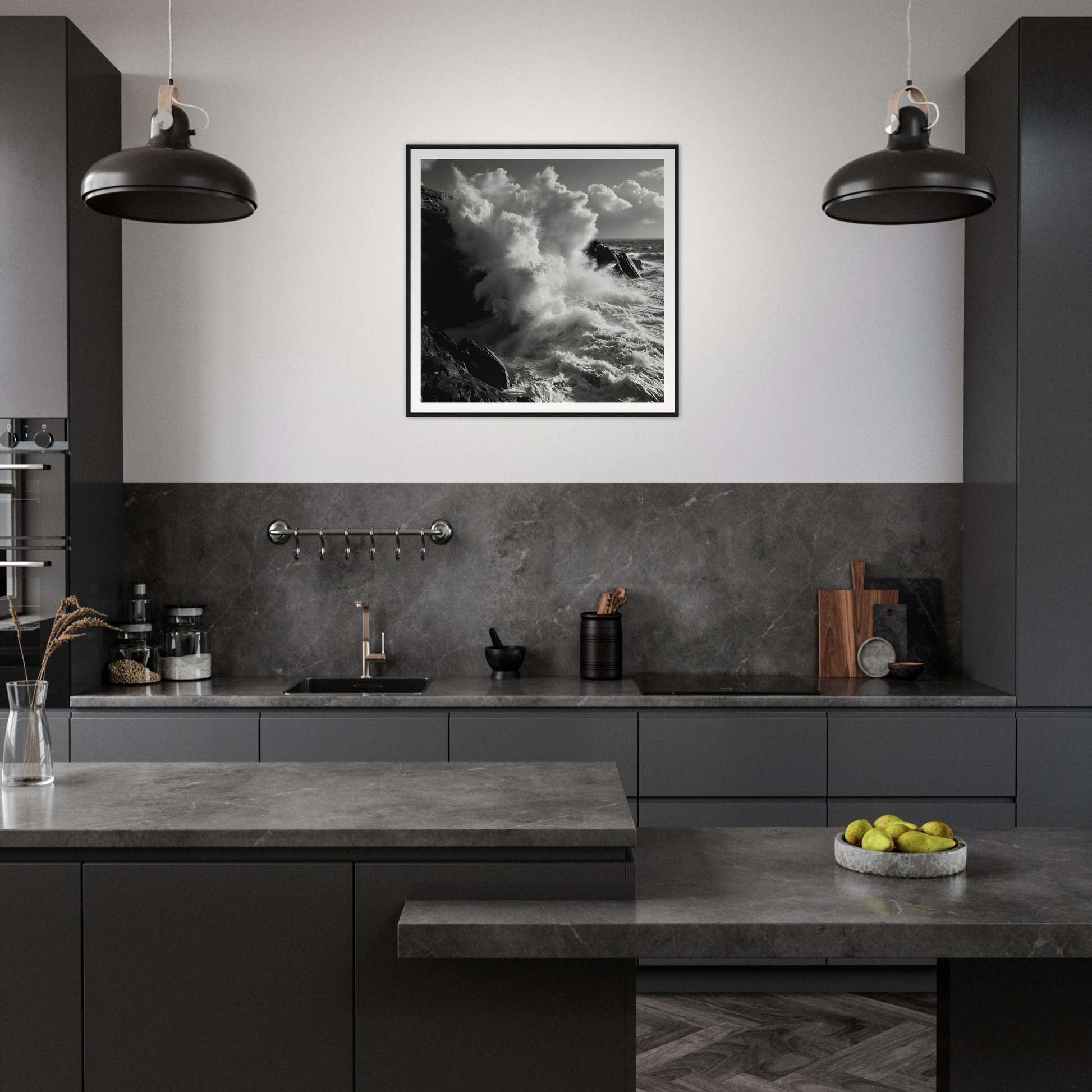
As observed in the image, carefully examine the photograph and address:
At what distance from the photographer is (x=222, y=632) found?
4.47m

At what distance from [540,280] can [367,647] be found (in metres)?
1.68

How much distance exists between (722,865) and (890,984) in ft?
6.72

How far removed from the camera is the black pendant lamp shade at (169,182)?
2.28 m

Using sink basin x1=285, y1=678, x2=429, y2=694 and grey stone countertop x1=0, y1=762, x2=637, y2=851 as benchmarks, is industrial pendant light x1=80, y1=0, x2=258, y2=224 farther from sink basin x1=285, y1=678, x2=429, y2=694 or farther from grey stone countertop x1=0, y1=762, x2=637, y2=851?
sink basin x1=285, y1=678, x2=429, y2=694

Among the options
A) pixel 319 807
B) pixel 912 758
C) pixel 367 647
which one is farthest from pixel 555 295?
pixel 319 807

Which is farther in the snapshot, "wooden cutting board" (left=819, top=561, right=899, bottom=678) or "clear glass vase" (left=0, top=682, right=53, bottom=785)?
"wooden cutting board" (left=819, top=561, right=899, bottom=678)

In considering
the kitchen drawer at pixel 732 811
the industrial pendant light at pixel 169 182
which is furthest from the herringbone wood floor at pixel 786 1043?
the industrial pendant light at pixel 169 182

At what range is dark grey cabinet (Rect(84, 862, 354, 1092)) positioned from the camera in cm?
205

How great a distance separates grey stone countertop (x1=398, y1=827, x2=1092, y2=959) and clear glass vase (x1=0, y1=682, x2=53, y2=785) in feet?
3.00

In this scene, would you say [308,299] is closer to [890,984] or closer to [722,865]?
[722,865]

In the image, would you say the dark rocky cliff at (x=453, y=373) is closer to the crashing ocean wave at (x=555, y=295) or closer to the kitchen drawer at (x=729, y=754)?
the crashing ocean wave at (x=555, y=295)

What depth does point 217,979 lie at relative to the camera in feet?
6.75

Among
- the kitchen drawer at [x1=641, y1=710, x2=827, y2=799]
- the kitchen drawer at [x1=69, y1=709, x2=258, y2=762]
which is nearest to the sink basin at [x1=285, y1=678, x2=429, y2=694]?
the kitchen drawer at [x1=69, y1=709, x2=258, y2=762]

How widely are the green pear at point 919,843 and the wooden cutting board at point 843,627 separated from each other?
2.36m
